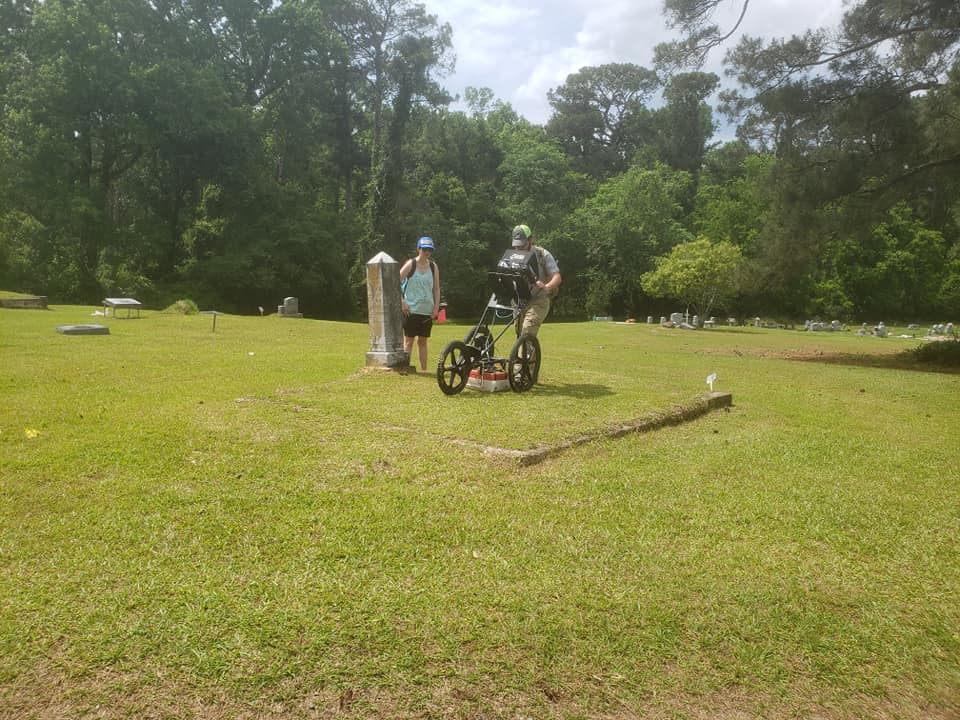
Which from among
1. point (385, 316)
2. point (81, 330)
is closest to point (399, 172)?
point (81, 330)

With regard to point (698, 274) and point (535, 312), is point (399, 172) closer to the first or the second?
point (698, 274)

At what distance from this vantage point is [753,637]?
8.89ft

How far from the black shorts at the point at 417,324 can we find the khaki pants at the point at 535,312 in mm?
1396

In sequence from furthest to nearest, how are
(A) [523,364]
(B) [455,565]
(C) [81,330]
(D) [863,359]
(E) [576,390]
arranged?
1. (D) [863,359]
2. (C) [81,330]
3. (E) [576,390]
4. (A) [523,364]
5. (B) [455,565]

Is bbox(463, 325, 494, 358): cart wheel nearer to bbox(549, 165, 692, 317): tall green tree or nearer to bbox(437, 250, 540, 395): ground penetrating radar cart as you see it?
bbox(437, 250, 540, 395): ground penetrating radar cart

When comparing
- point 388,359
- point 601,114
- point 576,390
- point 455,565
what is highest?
point 601,114

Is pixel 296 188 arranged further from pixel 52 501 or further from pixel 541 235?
pixel 52 501

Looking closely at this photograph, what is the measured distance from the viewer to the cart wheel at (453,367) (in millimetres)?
6941

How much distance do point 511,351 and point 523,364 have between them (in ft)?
0.89

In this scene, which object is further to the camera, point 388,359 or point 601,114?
point 601,114

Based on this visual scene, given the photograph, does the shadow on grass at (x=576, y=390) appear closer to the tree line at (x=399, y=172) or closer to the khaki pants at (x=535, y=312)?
the khaki pants at (x=535, y=312)

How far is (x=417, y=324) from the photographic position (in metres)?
8.56

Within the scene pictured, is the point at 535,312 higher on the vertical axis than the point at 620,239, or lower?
lower

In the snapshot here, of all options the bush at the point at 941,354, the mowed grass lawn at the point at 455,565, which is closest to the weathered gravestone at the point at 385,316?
the mowed grass lawn at the point at 455,565
